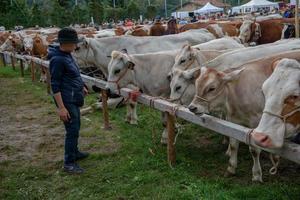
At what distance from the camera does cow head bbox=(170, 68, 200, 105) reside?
636 centimetres

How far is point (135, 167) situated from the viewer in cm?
609

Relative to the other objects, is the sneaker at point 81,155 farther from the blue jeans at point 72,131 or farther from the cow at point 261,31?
the cow at point 261,31

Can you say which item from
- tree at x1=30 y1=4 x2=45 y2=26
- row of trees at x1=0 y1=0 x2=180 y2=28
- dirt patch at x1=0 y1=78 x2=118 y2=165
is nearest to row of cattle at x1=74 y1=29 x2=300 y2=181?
dirt patch at x1=0 y1=78 x2=118 y2=165

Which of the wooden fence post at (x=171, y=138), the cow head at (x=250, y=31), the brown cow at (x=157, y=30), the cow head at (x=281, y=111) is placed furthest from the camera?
the brown cow at (x=157, y=30)

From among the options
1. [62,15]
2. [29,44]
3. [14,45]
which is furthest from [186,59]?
[62,15]

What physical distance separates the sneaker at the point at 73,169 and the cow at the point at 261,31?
9007 mm

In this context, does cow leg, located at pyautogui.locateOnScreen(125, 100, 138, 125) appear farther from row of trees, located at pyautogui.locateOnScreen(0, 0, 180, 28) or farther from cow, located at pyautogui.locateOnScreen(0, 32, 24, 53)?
row of trees, located at pyautogui.locateOnScreen(0, 0, 180, 28)

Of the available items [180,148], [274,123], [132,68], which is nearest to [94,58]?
[132,68]

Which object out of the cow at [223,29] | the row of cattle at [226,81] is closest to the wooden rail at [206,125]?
the row of cattle at [226,81]

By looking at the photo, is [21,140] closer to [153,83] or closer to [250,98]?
[153,83]

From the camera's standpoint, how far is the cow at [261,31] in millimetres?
14102

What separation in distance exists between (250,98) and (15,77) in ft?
45.1

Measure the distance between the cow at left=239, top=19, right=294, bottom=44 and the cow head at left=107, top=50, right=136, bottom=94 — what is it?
7.11 meters

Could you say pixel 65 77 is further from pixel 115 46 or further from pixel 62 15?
pixel 62 15
